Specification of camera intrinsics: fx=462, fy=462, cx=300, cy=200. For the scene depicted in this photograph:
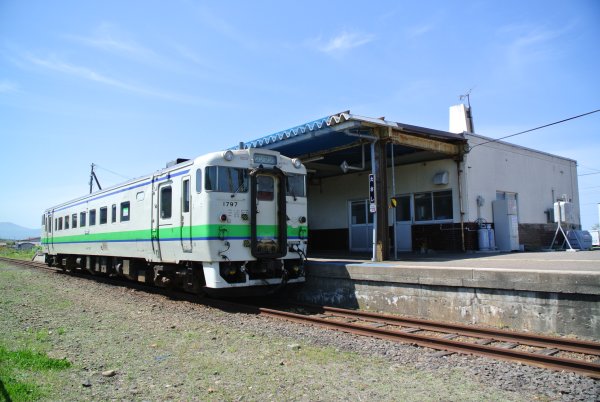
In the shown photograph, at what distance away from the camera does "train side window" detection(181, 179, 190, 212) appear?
10.2 m

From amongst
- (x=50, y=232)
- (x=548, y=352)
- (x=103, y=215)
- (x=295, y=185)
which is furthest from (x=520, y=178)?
(x=50, y=232)

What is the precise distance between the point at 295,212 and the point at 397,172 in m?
8.35

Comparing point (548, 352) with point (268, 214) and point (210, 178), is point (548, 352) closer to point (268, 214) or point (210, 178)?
point (268, 214)

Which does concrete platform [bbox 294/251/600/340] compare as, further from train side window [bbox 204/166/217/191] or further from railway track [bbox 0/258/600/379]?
train side window [bbox 204/166/217/191]

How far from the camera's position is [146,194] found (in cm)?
1215

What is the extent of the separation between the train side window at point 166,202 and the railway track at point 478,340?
11.4 ft

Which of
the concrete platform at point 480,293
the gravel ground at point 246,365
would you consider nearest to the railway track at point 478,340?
the gravel ground at point 246,365

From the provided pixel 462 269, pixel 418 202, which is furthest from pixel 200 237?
pixel 418 202

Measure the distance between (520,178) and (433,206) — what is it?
454 centimetres

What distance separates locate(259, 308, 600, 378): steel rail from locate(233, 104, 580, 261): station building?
482 cm

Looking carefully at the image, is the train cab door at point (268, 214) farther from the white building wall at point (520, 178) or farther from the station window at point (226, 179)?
the white building wall at point (520, 178)

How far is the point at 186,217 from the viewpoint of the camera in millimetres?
10219

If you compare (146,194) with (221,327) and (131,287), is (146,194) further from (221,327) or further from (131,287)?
(221,327)

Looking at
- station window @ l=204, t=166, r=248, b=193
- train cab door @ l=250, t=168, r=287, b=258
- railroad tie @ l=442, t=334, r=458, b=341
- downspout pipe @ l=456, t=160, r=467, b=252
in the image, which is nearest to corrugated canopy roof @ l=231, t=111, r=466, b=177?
downspout pipe @ l=456, t=160, r=467, b=252
